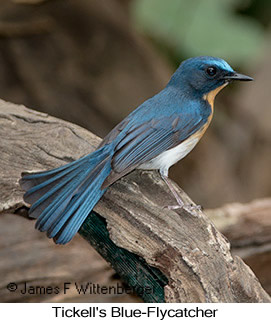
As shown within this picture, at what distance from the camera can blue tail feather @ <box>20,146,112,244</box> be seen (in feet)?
8.82

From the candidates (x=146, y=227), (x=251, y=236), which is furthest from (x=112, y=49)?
(x=146, y=227)

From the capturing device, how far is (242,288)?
2.66m

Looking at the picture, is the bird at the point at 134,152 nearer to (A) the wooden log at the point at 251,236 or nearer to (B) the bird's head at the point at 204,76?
(B) the bird's head at the point at 204,76

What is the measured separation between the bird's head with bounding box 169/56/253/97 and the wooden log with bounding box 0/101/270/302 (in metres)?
0.56

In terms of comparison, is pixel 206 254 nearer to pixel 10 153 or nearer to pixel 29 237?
pixel 10 153

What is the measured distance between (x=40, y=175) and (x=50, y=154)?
0.27 metres

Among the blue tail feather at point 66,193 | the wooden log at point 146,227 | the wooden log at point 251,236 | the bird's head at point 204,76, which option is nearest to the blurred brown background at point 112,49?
the wooden log at point 251,236

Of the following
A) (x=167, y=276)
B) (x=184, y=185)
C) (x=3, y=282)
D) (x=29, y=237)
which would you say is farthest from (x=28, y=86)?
(x=167, y=276)

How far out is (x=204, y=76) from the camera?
10.8 ft

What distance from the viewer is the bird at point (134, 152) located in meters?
2.74

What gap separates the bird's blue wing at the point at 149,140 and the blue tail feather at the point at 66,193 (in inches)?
2.8

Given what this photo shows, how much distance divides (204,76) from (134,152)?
25.4 inches

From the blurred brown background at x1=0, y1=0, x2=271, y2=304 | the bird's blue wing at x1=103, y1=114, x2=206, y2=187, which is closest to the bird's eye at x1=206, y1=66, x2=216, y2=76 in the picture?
the bird's blue wing at x1=103, y1=114, x2=206, y2=187

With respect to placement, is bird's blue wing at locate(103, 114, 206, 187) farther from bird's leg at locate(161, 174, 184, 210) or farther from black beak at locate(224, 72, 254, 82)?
black beak at locate(224, 72, 254, 82)
